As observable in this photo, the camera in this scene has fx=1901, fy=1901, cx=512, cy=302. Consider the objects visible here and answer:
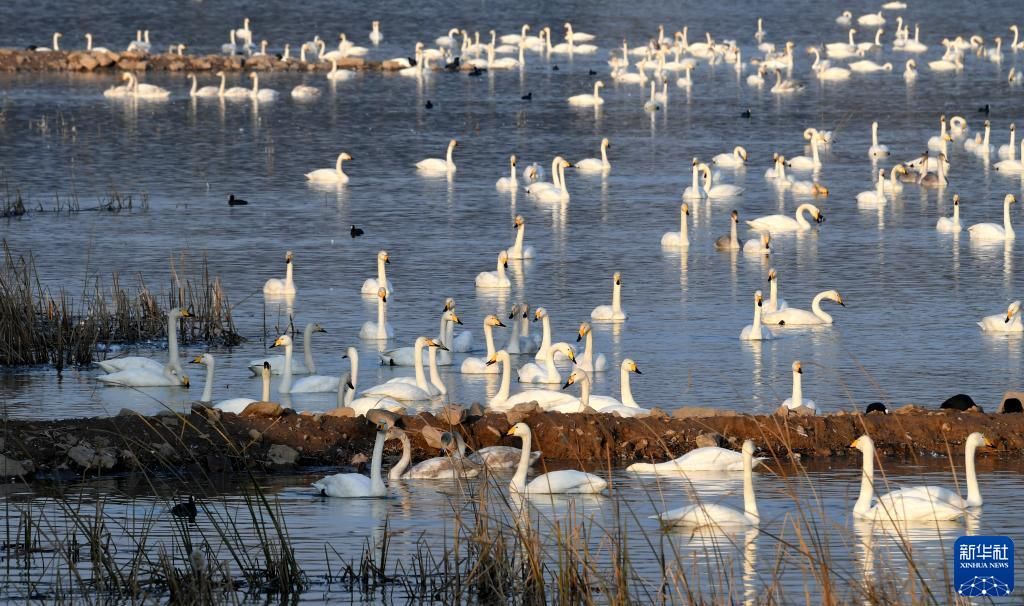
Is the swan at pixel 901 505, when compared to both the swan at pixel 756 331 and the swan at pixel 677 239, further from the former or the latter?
the swan at pixel 677 239

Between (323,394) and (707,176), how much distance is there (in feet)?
61.4

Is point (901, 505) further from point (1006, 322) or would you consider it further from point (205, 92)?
point (205, 92)

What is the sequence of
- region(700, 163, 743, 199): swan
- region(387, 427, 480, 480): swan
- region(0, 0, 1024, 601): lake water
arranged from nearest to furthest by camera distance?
1. region(387, 427, 480, 480): swan
2. region(0, 0, 1024, 601): lake water
3. region(700, 163, 743, 199): swan

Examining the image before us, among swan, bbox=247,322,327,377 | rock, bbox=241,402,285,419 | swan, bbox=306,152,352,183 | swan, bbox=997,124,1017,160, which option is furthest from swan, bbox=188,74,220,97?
rock, bbox=241,402,285,419

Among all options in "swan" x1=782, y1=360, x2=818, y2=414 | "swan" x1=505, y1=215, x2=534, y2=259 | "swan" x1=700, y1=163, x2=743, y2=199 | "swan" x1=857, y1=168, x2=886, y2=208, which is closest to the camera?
"swan" x1=782, y1=360, x2=818, y2=414

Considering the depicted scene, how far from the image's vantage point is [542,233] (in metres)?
33.2

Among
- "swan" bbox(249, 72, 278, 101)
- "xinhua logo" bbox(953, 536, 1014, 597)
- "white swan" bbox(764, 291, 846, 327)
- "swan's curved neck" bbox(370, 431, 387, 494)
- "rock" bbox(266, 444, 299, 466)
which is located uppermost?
"xinhua logo" bbox(953, 536, 1014, 597)

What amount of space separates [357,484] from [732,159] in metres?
28.5

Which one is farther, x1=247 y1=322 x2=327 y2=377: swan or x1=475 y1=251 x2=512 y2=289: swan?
x1=475 y1=251 x2=512 y2=289: swan

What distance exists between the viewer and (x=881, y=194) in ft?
119

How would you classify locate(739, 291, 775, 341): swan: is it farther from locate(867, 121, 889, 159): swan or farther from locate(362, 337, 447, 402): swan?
locate(867, 121, 889, 159): swan

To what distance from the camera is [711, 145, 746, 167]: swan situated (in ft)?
136

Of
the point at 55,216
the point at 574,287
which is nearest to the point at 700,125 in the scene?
the point at 55,216

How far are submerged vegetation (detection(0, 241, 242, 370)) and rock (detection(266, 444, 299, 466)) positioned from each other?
4.95 m
